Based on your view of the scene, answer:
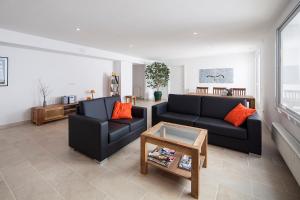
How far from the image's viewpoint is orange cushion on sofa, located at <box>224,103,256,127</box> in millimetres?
2607

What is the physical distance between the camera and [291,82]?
224 cm

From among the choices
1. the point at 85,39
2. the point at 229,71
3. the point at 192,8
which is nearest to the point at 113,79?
the point at 85,39

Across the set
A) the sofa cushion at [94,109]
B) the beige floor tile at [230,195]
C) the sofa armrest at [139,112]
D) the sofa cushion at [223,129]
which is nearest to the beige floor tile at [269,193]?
the beige floor tile at [230,195]

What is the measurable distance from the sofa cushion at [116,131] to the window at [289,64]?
93.0 inches

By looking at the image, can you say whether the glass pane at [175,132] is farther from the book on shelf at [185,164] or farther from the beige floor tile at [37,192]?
the beige floor tile at [37,192]

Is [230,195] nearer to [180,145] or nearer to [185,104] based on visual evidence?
[180,145]

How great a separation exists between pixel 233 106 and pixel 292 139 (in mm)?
1230

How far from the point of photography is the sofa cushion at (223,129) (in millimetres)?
2440

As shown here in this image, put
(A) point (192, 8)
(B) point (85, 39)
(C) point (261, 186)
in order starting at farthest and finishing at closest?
→ 1. (B) point (85, 39)
2. (A) point (192, 8)
3. (C) point (261, 186)

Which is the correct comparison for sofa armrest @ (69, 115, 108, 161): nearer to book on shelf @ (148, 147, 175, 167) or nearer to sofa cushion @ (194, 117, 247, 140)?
book on shelf @ (148, 147, 175, 167)

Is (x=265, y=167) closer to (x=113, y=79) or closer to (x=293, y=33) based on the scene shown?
(x=293, y=33)

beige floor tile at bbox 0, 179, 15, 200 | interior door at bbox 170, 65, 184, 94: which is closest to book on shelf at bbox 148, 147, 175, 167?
beige floor tile at bbox 0, 179, 15, 200

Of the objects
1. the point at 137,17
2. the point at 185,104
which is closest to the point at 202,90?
the point at 185,104

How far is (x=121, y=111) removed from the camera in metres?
3.12
